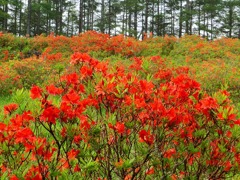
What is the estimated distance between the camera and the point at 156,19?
1614 inches

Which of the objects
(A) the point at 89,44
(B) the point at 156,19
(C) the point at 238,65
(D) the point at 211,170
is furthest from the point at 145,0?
(D) the point at 211,170

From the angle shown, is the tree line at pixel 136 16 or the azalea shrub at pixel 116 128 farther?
the tree line at pixel 136 16

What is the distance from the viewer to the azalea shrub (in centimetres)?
216

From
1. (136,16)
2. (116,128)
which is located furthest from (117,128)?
(136,16)

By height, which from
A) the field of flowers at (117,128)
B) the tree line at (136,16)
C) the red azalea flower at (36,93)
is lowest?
the field of flowers at (117,128)

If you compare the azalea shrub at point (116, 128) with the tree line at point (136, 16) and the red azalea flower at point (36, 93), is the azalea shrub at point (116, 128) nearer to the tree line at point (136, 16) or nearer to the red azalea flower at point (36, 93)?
the red azalea flower at point (36, 93)

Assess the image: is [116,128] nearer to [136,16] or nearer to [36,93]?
[36,93]

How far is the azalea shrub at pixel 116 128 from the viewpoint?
2.16 m

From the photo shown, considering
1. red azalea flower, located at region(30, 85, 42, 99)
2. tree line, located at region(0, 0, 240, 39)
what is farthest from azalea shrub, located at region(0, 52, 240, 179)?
tree line, located at region(0, 0, 240, 39)

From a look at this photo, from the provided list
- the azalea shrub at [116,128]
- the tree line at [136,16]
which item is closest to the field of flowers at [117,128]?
the azalea shrub at [116,128]

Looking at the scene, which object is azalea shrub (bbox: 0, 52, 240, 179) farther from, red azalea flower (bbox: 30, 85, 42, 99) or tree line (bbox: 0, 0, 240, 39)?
tree line (bbox: 0, 0, 240, 39)

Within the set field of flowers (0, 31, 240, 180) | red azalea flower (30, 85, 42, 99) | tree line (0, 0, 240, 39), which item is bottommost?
field of flowers (0, 31, 240, 180)

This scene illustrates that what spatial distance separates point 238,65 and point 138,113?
10.1m

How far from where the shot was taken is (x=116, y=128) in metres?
2.23
